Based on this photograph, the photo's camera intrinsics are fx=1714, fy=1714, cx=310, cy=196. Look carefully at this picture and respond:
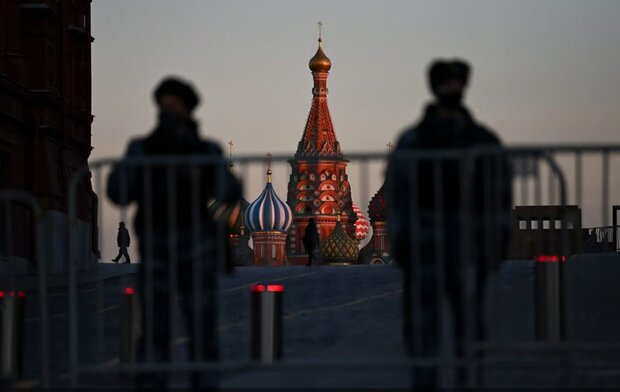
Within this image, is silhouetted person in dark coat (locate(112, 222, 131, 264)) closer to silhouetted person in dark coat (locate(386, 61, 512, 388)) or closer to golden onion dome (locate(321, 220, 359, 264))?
silhouetted person in dark coat (locate(386, 61, 512, 388))

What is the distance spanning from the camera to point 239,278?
26.2 meters

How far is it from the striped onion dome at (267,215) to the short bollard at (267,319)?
5480 inches

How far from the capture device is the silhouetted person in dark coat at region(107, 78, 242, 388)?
30.4 feet

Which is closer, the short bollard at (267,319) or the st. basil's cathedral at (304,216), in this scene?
the short bollard at (267,319)

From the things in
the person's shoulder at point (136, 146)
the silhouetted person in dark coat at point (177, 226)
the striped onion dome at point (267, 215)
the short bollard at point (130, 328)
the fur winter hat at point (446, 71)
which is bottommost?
the short bollard at point (130, 328)

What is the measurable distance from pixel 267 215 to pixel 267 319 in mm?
140624

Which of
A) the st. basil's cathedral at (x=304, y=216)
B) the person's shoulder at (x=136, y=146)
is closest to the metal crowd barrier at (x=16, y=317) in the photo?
the person's shoulder at (x=136, y=146)

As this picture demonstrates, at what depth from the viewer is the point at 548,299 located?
11.9 metres

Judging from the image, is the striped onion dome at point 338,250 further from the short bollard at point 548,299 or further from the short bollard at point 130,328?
the short bollard at point 548,299

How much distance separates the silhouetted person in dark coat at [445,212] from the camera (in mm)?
9000

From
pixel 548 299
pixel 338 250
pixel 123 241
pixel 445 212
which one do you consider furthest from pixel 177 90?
pixel 338 250

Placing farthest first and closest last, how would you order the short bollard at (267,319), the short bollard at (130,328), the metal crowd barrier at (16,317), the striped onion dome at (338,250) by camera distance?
1. the striped onion dome at (338,250)
2. the short bollard at (130,328)
3. the short bollard at (267,319)
4. the metal crowd barrier at (16,317)

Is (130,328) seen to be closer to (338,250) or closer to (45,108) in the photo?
(45,108)

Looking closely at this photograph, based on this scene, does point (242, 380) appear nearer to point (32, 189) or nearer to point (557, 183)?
point (557, 183)
